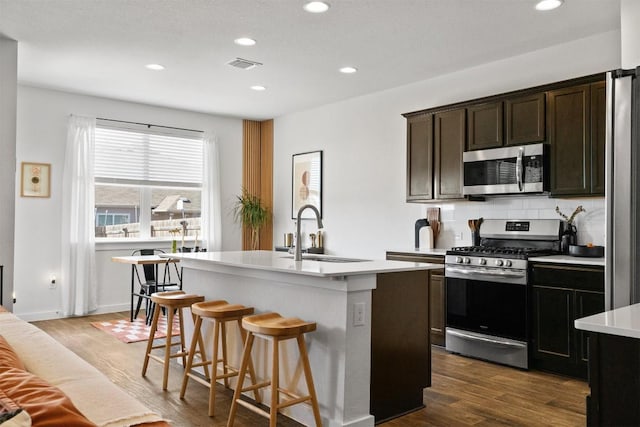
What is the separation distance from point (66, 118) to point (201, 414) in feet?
15.4

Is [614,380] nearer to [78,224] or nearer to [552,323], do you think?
[552,323]

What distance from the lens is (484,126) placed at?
190 inches

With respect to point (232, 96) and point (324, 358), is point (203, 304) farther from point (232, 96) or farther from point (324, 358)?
point (232, 96)

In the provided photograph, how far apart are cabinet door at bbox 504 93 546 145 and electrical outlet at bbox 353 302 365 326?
253 centimetres

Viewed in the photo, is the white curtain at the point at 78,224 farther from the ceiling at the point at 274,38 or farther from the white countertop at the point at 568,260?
the white countertop at the point at 568,260

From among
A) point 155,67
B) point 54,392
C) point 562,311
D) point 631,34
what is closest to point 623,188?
point 631,34

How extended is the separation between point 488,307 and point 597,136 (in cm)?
167

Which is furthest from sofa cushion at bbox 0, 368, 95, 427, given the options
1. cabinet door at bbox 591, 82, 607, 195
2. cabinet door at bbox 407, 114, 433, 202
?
cabinet door at bbox 407, 114, 433, 202

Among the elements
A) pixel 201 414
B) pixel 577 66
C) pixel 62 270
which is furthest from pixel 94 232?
pixel 577 66

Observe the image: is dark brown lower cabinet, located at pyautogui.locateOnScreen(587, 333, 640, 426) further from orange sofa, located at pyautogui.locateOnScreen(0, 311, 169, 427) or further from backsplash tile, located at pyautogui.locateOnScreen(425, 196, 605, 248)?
backsplash tile, located at pyautogui.locateOnScreen(425, 196, 605, 248)

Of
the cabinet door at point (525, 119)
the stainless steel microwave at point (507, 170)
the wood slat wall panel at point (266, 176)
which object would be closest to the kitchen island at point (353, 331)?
the stainless steel microwave at point (507, 170)

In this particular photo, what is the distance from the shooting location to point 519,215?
16.0 feet

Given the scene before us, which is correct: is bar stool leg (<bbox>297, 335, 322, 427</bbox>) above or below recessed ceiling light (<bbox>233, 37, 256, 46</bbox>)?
below

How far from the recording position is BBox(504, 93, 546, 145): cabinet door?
4.41 meters
